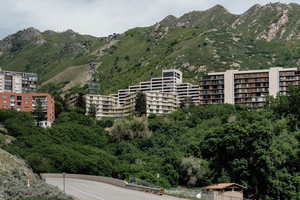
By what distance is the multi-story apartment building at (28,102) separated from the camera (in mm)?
138250

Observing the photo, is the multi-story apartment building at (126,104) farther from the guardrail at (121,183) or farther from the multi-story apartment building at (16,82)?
the guardrail at (121,183)

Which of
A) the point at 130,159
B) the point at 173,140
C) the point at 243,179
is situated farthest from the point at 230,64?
the point at 243,179

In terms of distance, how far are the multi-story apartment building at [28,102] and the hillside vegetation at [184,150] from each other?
18.9 metres

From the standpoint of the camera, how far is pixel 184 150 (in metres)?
97.6

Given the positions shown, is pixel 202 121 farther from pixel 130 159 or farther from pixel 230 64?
pixel 230 64

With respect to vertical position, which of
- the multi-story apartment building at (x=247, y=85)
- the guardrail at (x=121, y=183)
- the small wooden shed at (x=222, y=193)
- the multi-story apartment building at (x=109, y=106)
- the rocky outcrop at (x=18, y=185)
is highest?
the multi-story apartment building at (x=247, y=85)

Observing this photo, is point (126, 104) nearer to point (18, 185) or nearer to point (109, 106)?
point (109, 106)

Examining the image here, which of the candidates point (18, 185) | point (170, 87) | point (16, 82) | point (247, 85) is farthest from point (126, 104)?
point (18, 185)

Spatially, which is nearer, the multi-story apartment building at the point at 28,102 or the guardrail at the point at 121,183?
the guardrail at the point at 121,183

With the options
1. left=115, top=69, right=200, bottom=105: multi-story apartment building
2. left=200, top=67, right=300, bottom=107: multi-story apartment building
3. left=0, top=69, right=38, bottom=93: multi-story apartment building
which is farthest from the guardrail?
left=0, top=69, right=38, bottom=93: multi-story apartment building

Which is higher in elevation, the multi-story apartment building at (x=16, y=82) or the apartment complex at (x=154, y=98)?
the multi-story apartment building at (x=16, y=82)

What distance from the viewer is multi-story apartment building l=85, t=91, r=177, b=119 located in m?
151

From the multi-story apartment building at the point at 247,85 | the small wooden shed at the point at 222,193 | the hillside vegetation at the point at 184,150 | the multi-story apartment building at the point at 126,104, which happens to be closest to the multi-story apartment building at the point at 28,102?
the multi-story apartment building at the point at 126,104

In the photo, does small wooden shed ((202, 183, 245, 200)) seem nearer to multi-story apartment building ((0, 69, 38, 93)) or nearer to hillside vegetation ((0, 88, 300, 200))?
hillside vegetation ((0, 88, 300, 200))
